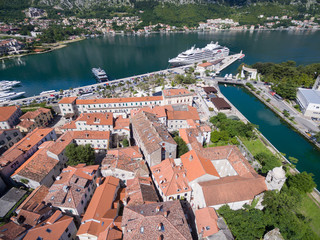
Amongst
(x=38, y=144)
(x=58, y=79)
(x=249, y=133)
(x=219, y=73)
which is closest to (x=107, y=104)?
(x=38, y=144)

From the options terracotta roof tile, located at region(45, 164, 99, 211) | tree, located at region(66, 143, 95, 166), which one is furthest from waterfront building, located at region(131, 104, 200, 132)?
terracotta roof tile, located at region(45, 164, 99, 211)

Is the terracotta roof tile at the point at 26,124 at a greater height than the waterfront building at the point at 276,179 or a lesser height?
lesser

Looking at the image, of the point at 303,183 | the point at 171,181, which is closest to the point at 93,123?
the point at 171,181

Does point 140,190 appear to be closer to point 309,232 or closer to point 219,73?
point 309,232

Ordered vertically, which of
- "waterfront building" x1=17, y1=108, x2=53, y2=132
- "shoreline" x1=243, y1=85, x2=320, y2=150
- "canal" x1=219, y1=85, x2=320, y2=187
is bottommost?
"canal" x1=219, y1=85, x2=320, y2=187

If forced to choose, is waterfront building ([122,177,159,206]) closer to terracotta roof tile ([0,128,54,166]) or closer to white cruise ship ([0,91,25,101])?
terracotta roof tile ([0,128,54,166])

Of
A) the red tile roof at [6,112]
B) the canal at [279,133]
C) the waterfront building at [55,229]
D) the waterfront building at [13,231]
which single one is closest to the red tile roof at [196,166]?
the waterfront building at [55,229]

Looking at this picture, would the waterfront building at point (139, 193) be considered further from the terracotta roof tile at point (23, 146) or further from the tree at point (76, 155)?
the terracotta roof tile at point (23, 146)

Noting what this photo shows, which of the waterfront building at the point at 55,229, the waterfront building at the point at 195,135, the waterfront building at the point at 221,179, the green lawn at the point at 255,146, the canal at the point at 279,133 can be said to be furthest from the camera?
the canal at the point at 279,133
